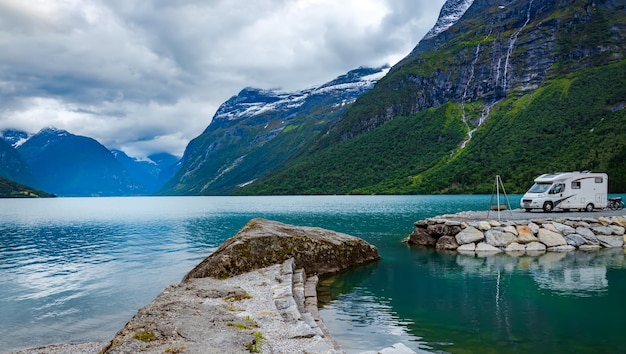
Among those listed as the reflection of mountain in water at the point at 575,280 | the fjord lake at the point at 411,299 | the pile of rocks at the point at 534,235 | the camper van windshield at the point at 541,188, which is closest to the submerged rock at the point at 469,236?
the pile of rocks at the point at 534,235

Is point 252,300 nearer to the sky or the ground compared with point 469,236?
nearer to the ground

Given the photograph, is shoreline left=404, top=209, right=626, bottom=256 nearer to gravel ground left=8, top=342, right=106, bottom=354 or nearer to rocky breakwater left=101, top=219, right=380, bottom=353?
rocky breakwater left=101, top=219, right=380, bottom=353

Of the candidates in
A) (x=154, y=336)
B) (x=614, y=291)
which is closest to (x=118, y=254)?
(x=154, y=336)

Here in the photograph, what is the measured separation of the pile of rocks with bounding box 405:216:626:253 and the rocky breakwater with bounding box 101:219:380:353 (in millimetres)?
9275

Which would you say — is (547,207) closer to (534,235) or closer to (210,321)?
(534,235)

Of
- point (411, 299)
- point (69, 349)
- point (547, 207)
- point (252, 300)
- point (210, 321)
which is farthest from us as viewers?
point (547, 207)

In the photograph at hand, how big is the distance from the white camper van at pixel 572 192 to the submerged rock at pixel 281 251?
22681mm

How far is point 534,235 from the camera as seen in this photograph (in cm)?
3416

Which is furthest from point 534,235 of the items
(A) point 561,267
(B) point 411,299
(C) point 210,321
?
(C) point 210,321

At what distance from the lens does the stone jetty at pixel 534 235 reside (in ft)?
110

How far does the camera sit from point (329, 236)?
28594 millimetres

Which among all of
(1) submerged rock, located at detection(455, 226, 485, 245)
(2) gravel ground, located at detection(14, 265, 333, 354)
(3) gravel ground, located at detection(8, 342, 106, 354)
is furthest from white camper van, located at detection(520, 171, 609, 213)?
(3) gravel ground, located at detection(8, 342, 106, 354)

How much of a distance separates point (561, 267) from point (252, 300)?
20.3m

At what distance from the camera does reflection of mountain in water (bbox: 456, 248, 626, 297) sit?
69.3 feet
